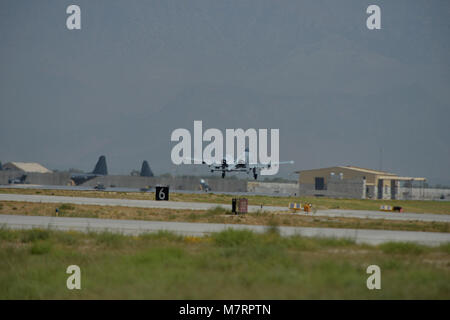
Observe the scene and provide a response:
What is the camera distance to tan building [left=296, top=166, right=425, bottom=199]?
118 meters

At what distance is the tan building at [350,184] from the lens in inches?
4665

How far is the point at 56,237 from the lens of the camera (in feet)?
83.2

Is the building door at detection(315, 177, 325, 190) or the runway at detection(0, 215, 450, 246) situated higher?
the building door at detection(315, 177, 325, 190)

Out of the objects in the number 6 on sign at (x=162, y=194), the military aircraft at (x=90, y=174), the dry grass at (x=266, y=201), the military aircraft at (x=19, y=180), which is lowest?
the dry grass at (x=266, y=201)

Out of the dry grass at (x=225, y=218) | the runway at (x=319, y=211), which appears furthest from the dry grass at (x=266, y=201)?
the dry grass at (x=225, y=218)

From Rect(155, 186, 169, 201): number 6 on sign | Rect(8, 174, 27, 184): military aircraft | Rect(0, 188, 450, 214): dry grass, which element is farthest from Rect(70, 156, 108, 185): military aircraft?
Rect(155, 186, 169, 201): number 6 on sign

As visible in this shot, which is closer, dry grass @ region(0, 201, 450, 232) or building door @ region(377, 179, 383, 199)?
dry grass @ region(0, 201, 450, 232)

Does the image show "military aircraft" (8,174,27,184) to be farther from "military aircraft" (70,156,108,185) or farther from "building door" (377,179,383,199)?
"building door" (377,179,383,199)

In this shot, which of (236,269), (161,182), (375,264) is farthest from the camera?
(161,182)

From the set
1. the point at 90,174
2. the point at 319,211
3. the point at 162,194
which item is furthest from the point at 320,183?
the point at 319,211

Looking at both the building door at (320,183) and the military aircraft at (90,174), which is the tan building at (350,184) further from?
the military aircraft at (90,174)
